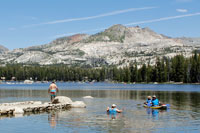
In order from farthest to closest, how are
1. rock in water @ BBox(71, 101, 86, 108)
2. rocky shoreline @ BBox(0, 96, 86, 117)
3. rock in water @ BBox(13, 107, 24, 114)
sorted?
1. rock in water @ BBox(71, 101, 86, 108)
2. rock in water @ BBox(13, 107, 24, 114)
3. rocky shoreline @ BBox(0, 96, 86, 117)

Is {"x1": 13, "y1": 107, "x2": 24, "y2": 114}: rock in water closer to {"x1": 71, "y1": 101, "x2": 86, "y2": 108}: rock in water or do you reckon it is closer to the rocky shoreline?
the rocky shoreline

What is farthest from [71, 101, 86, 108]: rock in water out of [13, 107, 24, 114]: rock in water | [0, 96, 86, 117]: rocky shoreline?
[13, 107, 24, 114]: rock in water

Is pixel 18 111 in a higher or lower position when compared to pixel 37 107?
lower

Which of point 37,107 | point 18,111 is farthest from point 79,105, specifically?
point 18,111

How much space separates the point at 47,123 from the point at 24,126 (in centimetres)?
349

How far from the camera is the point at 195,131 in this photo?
3572 cm

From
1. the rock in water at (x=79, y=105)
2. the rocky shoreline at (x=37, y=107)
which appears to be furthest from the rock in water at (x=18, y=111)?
the rock in water at (x=79, y=105)

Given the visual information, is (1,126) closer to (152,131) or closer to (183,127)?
(152,131)

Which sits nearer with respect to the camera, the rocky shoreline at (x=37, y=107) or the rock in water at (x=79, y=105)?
the rocky shoreline at (x=37, y=107)

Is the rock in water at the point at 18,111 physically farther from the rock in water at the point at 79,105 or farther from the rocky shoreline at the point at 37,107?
the rock in water at the point at 79,105

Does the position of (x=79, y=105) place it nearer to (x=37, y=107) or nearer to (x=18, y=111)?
(x=37, y=107)

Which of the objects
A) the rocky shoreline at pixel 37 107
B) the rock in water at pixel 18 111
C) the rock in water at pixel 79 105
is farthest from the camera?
the rock in water at pixel 79 105

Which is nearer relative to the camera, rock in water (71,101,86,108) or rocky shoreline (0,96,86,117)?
rocky shoreline (0,96,86,117)

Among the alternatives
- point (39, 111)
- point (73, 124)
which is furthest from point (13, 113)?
point (73, 124)
